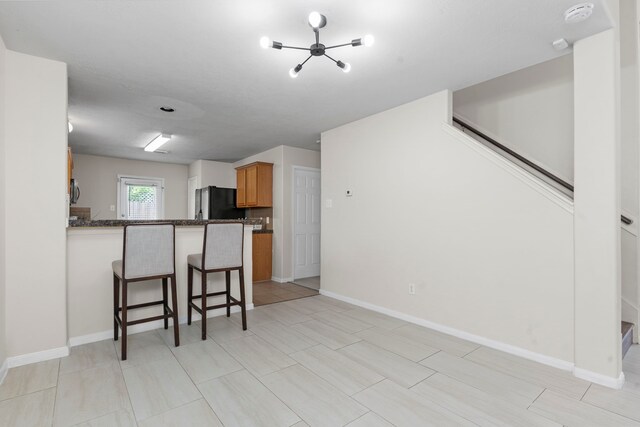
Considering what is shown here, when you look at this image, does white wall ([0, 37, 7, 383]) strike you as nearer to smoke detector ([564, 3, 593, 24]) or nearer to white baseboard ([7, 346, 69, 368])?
white baseboard ([7, 346, 69, 368])

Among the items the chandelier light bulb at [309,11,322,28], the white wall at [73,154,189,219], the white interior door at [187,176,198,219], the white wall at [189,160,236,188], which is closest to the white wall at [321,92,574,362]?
the chandelier light bulb at [309,11,322,28]

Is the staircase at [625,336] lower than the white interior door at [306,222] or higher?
lower

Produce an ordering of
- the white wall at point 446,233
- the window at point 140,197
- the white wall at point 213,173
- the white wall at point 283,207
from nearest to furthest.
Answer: the white wall at point 446,233 → the white wall at point 283,207 → the window at point 140,197 → the white wall at point 213,173

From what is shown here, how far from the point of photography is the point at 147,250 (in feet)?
8.58

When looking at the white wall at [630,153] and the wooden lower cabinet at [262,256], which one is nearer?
the white wall at [630,153]

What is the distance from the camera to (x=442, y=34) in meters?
2.21

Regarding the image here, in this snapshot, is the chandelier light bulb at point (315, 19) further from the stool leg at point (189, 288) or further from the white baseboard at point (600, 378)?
the white baseboard at point (600, 378)

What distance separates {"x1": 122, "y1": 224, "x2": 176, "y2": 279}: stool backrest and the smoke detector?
3.30 meters

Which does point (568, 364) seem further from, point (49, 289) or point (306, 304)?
point (49, 289)

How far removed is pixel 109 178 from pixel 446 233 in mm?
6776

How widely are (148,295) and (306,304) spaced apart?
187 cm

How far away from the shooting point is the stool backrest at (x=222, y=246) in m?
2.98

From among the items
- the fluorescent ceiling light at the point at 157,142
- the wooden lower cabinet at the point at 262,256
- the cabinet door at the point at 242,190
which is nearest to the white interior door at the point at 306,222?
the wooden lower cabinet at the point at 262,256

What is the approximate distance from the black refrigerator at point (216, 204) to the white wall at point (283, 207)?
134 cm
